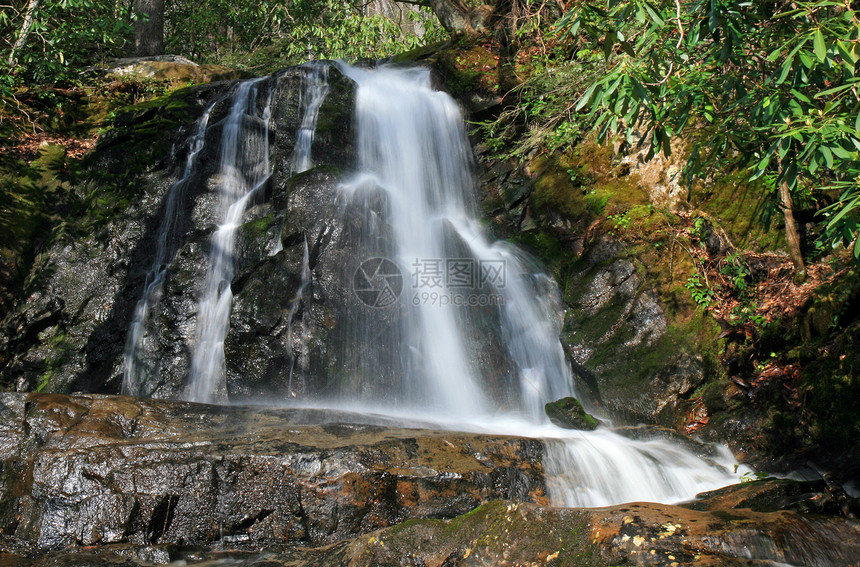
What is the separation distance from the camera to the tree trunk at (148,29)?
14141 millimetres

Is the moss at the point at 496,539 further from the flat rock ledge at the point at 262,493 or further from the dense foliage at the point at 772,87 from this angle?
the dense foliage at the point at 772,87

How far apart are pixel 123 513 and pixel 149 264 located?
20.5 feet

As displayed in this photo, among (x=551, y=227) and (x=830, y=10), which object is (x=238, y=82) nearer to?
(x=551, y=227)

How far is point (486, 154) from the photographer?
11242 millimetres

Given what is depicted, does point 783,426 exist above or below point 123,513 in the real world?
above

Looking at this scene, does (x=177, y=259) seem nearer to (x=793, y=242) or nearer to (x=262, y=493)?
(x=262, y=493)

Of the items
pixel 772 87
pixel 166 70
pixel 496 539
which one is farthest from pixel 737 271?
pixel 166 70

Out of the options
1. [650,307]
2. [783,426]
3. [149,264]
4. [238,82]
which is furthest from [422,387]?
[238,82]

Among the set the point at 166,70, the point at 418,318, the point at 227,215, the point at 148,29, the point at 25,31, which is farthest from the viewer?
the point at 148,29

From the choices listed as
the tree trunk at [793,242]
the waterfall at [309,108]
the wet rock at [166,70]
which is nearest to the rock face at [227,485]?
the tree trunk at [793,242]

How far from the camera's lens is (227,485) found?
4.34 m

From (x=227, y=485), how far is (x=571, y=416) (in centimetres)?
377

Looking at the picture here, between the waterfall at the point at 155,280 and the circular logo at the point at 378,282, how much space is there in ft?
10.9

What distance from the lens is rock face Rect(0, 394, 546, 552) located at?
13.8 feet
